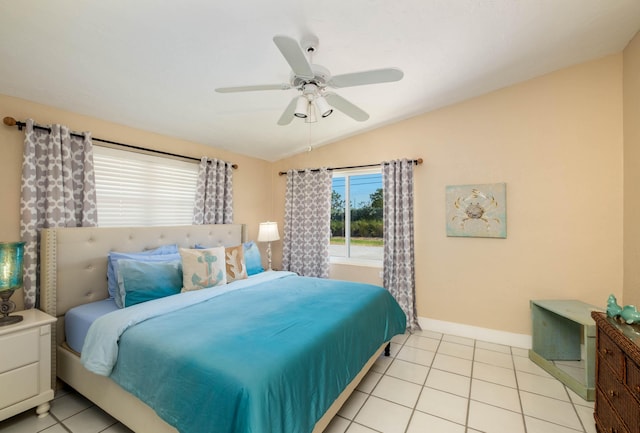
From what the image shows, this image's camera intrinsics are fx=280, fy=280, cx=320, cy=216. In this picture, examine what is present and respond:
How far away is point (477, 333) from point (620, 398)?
1.73 meters

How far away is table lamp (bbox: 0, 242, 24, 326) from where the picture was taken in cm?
185

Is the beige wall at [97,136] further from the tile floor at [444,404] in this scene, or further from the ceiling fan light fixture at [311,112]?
the ceiling fan light fixture at [311,112]

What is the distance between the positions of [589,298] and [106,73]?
180 inches

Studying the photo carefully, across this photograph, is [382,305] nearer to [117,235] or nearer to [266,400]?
[266,400]

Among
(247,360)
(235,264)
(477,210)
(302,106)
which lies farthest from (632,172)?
(235,264)

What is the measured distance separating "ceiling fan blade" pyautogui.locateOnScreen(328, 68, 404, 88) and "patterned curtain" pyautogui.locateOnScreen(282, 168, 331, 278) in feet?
7.63

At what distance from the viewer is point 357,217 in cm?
411

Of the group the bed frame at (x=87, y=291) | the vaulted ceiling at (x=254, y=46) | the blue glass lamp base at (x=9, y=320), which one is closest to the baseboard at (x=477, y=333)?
the bed frame at (x=87, y=291)

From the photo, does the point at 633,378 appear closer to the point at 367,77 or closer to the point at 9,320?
the point at 367,77

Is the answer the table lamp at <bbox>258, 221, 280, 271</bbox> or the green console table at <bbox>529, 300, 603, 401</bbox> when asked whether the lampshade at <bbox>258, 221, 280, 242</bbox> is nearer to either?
the table lamp at <bbox>258, 221, 280, 271</bbox>

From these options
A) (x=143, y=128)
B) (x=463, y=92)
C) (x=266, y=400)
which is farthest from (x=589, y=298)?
(x=143, y=128)

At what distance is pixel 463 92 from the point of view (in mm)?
3027

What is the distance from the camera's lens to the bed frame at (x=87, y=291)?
5.50ft

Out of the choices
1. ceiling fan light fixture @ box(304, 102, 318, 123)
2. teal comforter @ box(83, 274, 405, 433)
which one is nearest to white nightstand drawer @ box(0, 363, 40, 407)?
teal comforter @ box(83, 274, 405, 433)
